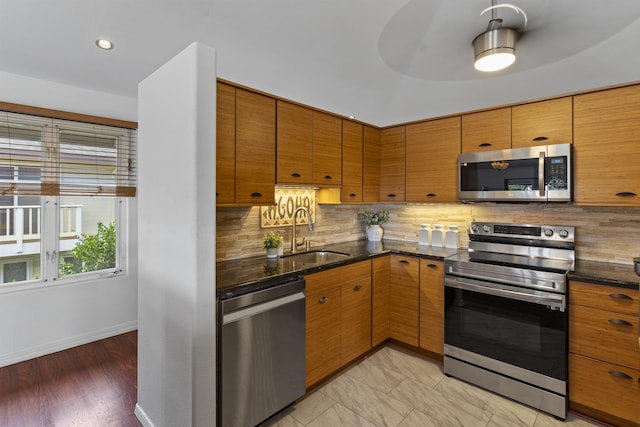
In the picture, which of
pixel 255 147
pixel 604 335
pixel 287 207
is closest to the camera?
pixel 604 335

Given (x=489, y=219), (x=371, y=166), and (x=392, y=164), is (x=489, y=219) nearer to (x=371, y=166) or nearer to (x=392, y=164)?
(x=392, y=164)

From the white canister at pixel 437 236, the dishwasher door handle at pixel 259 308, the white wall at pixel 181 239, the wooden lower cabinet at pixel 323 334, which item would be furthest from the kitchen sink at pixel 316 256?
the white wall at pixel 181 239

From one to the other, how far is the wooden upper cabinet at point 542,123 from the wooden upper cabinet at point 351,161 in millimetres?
1358

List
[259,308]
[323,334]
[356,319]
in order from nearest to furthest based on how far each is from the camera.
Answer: [259,308]
[323,334]
[356,319]

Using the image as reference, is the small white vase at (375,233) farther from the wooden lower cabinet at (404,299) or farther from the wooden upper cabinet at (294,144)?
the wooden upper cabinet at (294,144)

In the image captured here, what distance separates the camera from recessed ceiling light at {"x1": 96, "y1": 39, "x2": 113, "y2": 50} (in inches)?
98.9

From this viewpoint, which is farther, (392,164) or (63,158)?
(392,164)

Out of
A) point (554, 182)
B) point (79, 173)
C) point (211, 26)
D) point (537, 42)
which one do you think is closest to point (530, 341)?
point (554, 182)

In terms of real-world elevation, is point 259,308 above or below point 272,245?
below

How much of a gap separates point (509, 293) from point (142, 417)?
2.68 metres

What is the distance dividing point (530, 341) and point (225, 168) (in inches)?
96.9

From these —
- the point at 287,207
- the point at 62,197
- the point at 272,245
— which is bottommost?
the point at 272,245

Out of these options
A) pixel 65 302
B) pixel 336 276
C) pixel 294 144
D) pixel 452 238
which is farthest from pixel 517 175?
pixel 65 302

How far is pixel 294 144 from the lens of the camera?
2.69m
